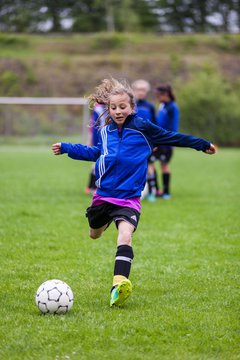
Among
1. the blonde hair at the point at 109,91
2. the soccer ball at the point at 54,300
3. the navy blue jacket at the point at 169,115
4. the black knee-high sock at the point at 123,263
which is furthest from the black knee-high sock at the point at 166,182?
the soccer ball at the point at 54,300

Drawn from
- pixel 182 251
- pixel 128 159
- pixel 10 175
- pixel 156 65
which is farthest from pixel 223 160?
pixel 156 65

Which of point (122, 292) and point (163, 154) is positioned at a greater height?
point (122, 292)

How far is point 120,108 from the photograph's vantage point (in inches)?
217

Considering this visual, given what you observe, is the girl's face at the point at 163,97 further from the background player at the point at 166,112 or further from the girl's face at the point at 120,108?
the girl's face at the point at 120,108

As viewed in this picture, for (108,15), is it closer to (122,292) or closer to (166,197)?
(166,197)

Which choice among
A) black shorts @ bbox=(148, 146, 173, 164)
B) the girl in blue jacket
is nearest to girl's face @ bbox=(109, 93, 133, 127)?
the girl in blue jacket

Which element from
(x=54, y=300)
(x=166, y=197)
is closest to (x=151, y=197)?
(x=166, y=197)

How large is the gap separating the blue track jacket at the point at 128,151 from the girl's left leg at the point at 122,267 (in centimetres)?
32

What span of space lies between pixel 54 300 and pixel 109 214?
1063 mm

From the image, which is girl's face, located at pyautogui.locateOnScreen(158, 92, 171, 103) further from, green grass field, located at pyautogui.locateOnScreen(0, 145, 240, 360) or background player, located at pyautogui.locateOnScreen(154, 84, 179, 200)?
green grass field, located at pyautogui.locateOnScreen(0, 145, 240, 360)

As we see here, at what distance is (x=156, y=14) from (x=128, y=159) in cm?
6715

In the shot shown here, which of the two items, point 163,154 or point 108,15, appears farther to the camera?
point 108,15

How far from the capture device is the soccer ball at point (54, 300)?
4.64 meters

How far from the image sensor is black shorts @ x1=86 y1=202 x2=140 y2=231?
528 cm
